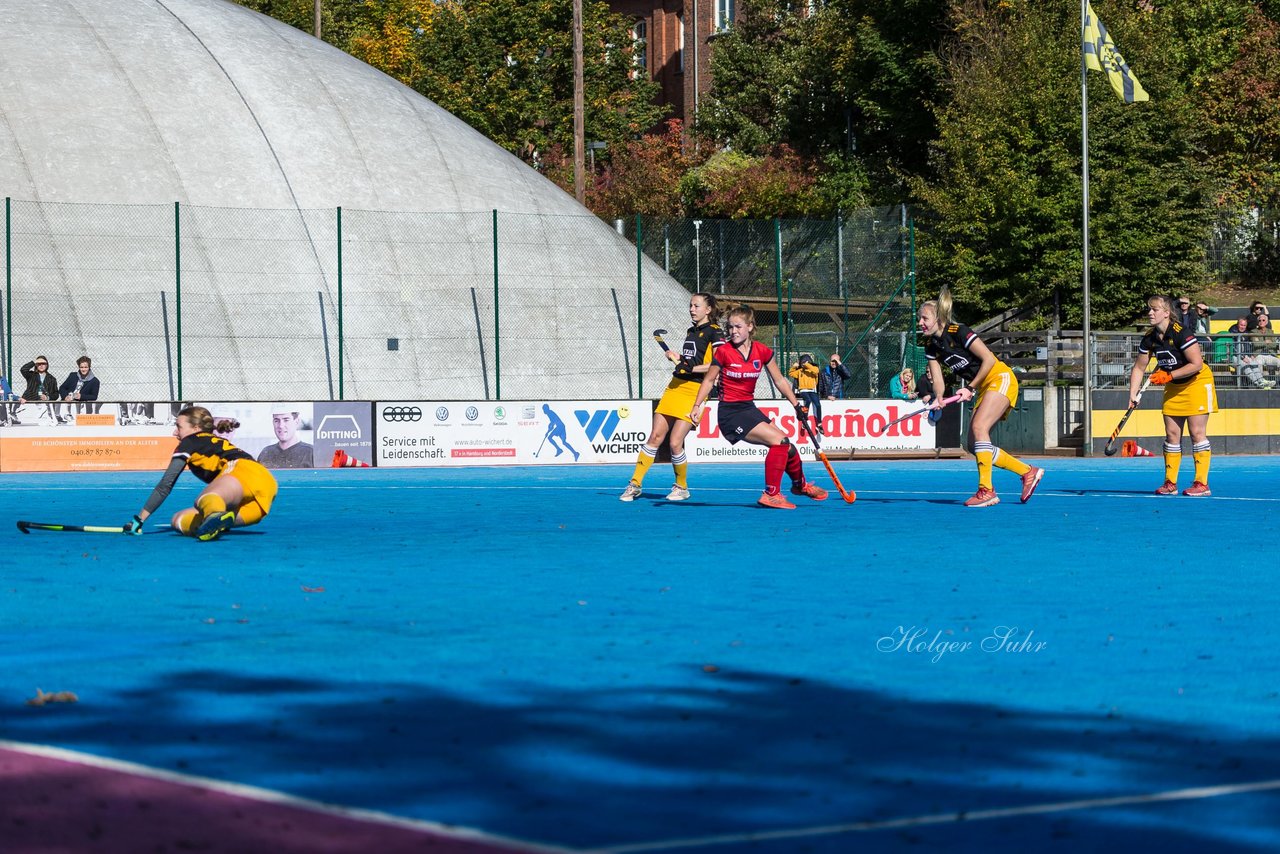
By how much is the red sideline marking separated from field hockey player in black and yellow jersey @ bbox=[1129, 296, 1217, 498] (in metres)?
15.0

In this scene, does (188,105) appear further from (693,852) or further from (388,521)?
(693,852)

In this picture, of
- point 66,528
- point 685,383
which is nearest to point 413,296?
point 685,383

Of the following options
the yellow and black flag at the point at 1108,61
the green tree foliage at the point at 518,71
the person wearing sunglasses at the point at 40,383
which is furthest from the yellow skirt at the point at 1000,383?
the green tree foliage at the point at 518,71

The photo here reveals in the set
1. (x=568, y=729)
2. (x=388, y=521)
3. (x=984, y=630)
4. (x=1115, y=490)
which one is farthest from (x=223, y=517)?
(x=1115, y=490)

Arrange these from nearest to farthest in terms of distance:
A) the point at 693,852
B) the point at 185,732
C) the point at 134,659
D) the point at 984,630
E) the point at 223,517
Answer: the point at 693,852, the point at 185,732, the point at 134,659, the point at 984,630, the point at 223,517

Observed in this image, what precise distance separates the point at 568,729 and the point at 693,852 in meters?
1.64

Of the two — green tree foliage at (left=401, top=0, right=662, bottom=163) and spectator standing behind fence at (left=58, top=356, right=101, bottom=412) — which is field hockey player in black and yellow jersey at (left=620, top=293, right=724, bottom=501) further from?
green tree foliage at (left=401, top=0, right=662, bottom=163)

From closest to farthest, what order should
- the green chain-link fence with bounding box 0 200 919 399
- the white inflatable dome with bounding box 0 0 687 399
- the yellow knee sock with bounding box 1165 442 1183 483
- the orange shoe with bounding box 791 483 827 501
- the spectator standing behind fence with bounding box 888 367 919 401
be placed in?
the orange shoe with bounding box 791 483 827 501, the yellow knee sock with bounding box 1165 442 1183 483, the spectator standing behind fence with bounding box 888 367 919 401, the green chain-link fence with bounding box 0 200 919 399, the white inflatable dome with bounding box 0 0 687 399

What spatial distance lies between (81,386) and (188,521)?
17.6m

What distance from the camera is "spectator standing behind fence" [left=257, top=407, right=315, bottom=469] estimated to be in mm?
29047

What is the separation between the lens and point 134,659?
7.96 m

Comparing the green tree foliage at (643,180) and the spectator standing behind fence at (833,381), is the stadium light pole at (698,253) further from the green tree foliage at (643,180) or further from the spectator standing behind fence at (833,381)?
the green tree foliage at (643,180)

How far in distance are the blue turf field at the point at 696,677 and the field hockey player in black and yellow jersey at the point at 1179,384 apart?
13.8 ft

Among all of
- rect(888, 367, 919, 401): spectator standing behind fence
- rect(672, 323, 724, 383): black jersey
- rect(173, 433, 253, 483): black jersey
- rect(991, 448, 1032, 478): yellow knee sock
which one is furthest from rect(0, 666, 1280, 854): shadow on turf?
rect(888, 367, 919, 401): spectator standing behind fence
